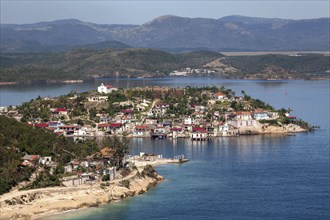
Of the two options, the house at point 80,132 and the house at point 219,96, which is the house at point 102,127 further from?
the house at point 219,96

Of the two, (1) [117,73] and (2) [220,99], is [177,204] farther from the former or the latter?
(1) [117,73]

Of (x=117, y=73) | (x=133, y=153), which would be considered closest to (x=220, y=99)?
(x=133, y=153)

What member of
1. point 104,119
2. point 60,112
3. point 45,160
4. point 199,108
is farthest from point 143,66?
point 45,160

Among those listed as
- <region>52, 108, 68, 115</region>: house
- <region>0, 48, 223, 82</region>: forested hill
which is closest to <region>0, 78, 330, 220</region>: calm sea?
<region>52, 108, 68, 115</region>: house

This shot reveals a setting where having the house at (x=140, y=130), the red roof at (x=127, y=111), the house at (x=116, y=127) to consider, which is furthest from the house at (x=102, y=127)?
the red roof at (x=127, y=111)

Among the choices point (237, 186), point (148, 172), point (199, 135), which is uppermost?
point (199, 135)

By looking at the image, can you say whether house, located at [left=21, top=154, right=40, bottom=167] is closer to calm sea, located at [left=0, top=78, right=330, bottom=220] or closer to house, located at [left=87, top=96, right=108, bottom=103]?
calm sea, located at [left=0, top=78, right=330, bottom=220]

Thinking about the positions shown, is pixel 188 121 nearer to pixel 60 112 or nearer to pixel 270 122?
pixel 270 122
